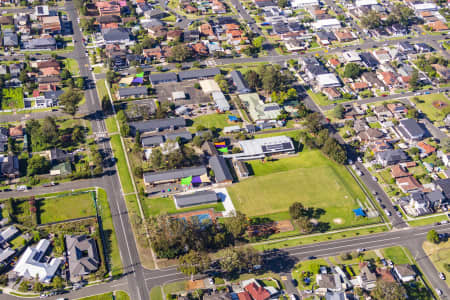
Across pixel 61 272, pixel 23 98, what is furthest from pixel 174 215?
pixel 23 98

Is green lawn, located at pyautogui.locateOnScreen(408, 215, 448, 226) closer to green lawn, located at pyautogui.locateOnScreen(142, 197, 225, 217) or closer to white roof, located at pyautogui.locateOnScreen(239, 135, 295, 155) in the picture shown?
white roof, located at pyautogui.locateOnScreen(239, 135, 295, 155)

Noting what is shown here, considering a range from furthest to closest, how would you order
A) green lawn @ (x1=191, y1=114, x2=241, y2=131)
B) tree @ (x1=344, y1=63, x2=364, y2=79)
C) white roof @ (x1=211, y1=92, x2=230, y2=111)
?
1. tree @ (x1=344, y1=63, x2=364, y2=79)
2. white roof @ (x1=211, y1=92, x2=230, y2=111)
3. green lawn @ (x1=191, y1=114, x2=241, y2=131)

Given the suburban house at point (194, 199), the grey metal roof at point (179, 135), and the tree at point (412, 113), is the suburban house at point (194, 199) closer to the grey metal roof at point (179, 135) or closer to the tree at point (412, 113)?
the grey metal roof at point (179, 135)

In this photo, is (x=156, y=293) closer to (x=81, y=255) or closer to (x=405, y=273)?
(x=81, y=255)

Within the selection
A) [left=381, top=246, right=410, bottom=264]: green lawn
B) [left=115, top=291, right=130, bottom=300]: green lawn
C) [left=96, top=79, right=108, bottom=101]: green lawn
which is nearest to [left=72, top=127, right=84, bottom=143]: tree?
[left=96, top=79, right=108, bottom=101]: green lawn

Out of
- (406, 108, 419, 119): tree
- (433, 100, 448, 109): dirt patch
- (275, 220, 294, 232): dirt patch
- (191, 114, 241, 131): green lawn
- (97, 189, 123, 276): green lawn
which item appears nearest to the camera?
(97, 189, 123, 276): green lawn

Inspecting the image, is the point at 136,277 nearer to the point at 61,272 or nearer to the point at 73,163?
the point at 61,272
